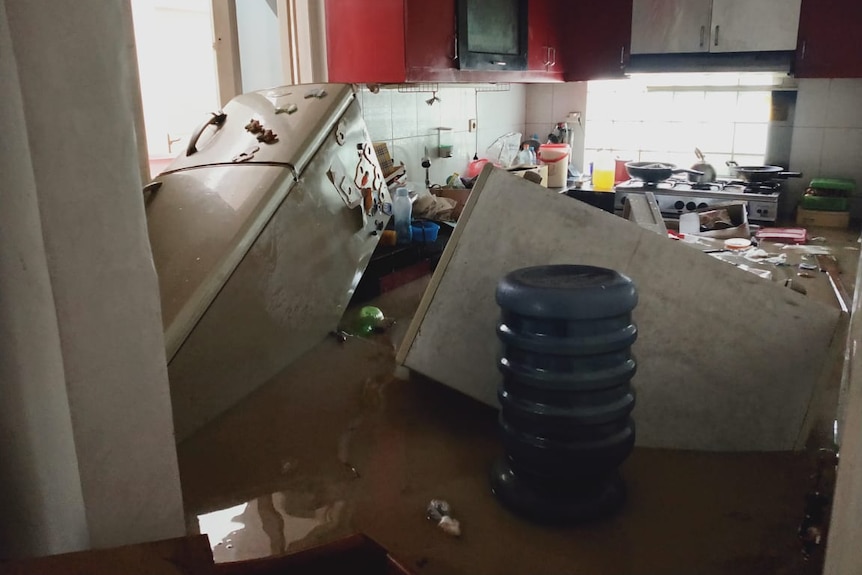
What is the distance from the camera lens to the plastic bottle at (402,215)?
2781 mm

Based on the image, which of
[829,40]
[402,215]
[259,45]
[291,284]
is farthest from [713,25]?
[291,284]

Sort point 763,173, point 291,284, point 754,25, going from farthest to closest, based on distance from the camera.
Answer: point 763,173, point 754,25, point 291,284

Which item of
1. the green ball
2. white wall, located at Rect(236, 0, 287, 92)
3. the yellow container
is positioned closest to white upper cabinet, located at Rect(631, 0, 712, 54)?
the yellow container

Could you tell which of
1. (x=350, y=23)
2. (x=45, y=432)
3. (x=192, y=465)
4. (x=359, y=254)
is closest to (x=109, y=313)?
(x=45, y=432)

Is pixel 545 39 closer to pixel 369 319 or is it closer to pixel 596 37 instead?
pixel 596 37

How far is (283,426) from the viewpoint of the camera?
1.80 meters

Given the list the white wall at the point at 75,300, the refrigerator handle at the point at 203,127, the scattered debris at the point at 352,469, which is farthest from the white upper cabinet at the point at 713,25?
the white wall at the point at 75,300

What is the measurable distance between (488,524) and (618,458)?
1.02ft

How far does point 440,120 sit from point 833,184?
2057 mm

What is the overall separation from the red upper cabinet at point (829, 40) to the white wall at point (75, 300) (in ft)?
11.2

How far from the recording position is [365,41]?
2.61 meters

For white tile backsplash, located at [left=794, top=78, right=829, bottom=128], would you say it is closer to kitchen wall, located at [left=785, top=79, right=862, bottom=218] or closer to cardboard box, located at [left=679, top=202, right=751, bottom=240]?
kitchen wall, located at [left=785, top=79, right=862, bottom=218]

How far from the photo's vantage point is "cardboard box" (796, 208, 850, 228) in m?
3.48

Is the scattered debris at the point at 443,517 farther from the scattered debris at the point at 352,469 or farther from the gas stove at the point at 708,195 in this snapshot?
the gas stove at the point at 708,195
